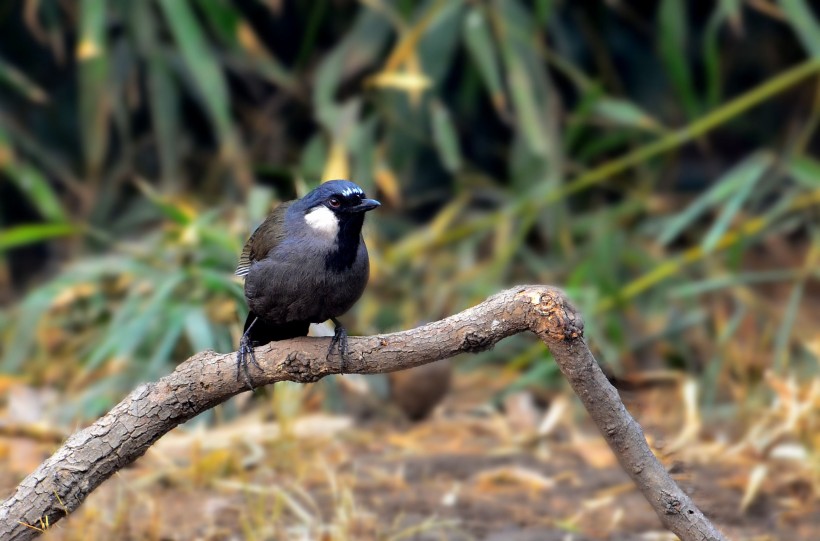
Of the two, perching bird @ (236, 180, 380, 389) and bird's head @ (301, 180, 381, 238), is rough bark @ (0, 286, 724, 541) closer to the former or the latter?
perching bird @ (236, 180, 380, 389)

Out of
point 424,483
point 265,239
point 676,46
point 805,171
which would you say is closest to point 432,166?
point 676,46

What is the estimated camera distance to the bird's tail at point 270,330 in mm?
2762

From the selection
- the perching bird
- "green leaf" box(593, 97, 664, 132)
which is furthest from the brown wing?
"green leaf" box(593, 97, 664, 132)

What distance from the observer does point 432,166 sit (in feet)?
18.9

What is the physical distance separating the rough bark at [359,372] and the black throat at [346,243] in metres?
0.21

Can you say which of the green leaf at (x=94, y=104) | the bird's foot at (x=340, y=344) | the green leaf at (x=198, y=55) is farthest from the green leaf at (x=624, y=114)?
the bird's foot at (x=340, y=344)

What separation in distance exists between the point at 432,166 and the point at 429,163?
0.08 ft

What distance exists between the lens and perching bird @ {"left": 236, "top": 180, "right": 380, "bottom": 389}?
102 inches

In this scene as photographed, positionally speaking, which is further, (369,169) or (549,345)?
(369,169)

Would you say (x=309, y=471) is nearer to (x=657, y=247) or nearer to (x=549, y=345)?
(x=549, y=345)

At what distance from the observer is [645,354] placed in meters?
4.90

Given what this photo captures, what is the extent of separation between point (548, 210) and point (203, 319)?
1.88m

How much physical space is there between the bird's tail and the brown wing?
0.46ft

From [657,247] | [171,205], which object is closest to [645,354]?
[657,247]
